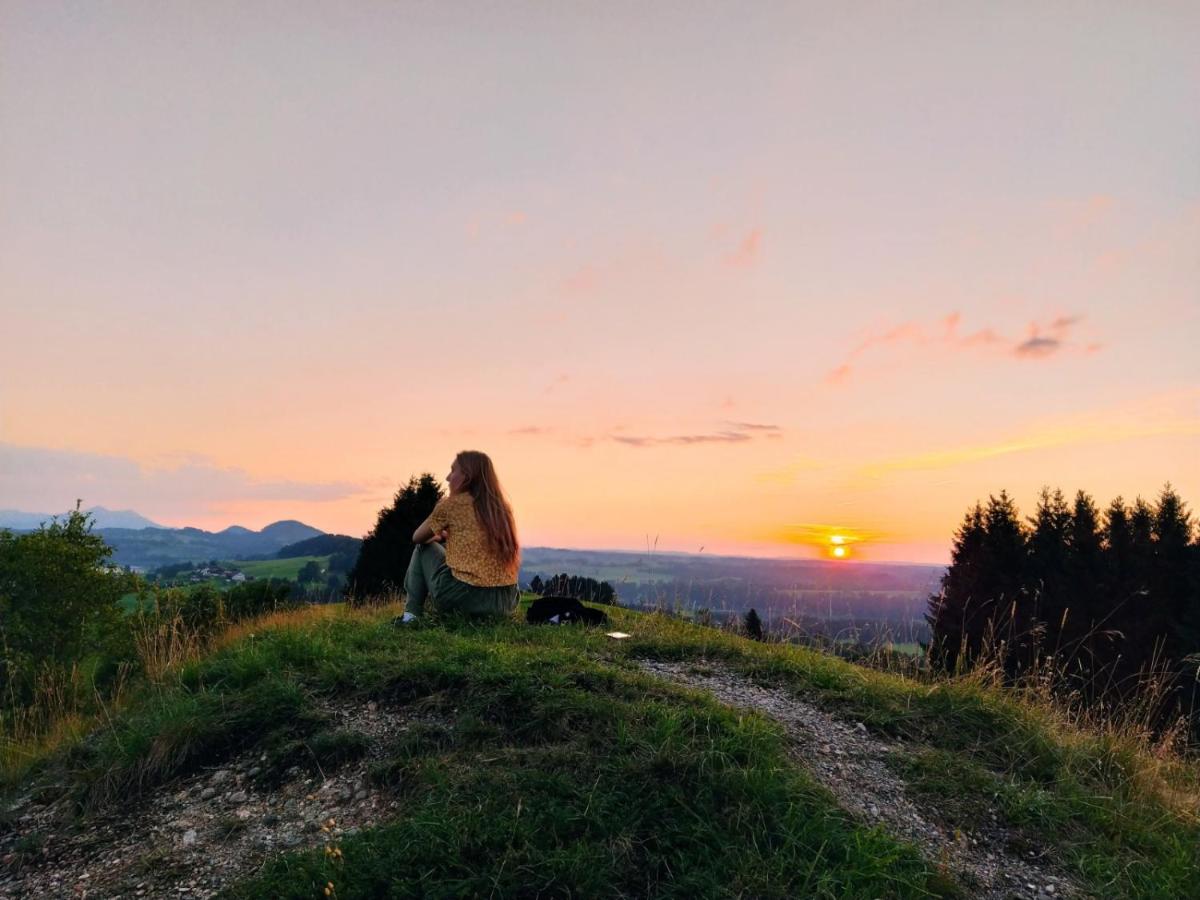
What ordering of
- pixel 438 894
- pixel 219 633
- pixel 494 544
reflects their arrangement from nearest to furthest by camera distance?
pixel 438 894, pixel 494 544, pixel 219 633

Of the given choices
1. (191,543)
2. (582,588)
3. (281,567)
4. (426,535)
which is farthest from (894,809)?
(191,543)

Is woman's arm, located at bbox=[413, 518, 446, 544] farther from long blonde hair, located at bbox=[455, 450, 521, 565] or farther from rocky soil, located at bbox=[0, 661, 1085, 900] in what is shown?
rocky soil, located at bbox=[0, 661, 1085, 900]

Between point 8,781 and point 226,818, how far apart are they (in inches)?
107

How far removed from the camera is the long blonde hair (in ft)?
28.3

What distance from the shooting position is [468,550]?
849 cm

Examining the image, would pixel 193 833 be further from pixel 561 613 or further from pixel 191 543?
pixel 191 543

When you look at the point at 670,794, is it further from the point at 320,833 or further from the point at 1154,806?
the point at 1154,806

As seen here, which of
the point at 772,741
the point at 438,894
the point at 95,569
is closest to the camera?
the point at 438,894

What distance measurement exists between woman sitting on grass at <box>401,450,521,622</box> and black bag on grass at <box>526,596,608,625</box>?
340 millimetres

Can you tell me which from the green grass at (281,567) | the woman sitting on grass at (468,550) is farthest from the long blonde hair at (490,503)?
the green grass at (281,567)

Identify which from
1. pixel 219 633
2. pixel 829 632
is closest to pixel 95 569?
pixel 219 633

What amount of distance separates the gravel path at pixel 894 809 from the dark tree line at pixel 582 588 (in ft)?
23.5

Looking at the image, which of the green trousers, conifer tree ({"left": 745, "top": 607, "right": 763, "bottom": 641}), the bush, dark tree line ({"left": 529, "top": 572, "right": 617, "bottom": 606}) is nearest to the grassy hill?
the green trousers

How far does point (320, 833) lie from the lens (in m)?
4.17
